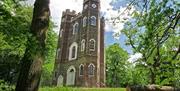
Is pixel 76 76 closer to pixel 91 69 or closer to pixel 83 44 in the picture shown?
pixel 91 69

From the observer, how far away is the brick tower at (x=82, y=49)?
38594mm

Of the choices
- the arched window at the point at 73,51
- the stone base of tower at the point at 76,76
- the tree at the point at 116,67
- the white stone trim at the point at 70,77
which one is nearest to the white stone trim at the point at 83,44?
the stone base of tower at the point at 76,76

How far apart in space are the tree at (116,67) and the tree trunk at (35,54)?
4986 cm

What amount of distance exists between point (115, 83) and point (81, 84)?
19.6 metres

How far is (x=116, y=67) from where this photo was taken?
56688 mm

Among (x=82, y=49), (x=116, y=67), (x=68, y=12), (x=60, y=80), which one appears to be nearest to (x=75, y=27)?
(x=68, y=12)

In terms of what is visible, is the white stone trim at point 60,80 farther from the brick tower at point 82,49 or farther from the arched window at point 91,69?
the arched window at point 91,69

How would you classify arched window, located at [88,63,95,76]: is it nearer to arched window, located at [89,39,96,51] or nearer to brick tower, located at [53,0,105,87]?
brick tower, located at [53,0,105,87]

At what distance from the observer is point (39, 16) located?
22.2 feet

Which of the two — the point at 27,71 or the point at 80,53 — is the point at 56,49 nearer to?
the point at 80,53

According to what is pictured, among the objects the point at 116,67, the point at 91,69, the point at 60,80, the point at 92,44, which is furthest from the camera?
the point at 116,67

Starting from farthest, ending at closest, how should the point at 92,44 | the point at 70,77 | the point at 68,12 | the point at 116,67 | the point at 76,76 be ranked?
the point at 116,67 → the point at 68,12 → the point at 70,77 → the point at 76,76 → the point at 92,44

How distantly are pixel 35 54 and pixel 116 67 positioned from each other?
5146 cm

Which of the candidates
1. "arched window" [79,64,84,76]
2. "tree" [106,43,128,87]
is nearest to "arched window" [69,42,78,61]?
"arched window" [79,64,84,76]
